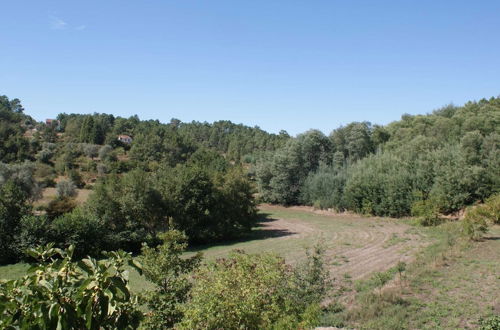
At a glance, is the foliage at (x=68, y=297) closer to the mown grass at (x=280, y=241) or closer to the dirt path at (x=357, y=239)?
the mown grass at (x=280, y=241)

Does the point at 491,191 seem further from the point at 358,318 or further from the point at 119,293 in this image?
the point at 119,293

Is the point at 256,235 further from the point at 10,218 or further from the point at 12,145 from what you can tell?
the point at 12,145

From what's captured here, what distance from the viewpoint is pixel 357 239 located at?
2517 centimetres

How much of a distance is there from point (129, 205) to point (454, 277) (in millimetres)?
19206

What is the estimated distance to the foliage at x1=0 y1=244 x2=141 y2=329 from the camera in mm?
2168

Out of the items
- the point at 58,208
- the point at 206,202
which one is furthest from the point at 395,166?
the point at 58,208

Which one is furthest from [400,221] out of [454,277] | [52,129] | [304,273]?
[52,129]

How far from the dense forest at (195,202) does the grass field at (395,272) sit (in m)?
1.83

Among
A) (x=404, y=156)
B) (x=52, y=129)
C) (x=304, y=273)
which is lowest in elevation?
(x=304, y=273)

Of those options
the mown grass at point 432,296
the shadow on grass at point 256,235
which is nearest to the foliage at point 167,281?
the mown grass at point 432,296

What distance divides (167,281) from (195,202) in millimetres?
20283

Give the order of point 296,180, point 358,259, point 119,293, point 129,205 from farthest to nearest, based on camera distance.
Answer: point 296,180 → point 129,205 → point 358,259 → point 119,293

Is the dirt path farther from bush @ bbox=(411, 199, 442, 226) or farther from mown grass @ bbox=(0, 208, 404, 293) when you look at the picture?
bush @ bbox=(411, 199, 442, 226)

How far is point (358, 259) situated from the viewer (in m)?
18.8
